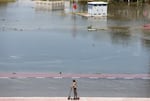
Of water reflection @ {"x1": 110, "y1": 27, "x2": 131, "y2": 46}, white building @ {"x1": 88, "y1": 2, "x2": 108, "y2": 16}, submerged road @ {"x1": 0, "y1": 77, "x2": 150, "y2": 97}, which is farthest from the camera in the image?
white building @ {"x1": 88, "y1": 2, "x2": 108, "y2": 16}

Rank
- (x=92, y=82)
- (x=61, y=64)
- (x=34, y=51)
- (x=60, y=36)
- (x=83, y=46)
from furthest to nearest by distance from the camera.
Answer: (x=60, y=36)
(x=83, y=46)
(x=34, y=51)
(x=61, y=64)
(x=92, y=82)

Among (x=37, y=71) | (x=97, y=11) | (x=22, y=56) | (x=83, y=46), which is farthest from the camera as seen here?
(x=97, y=11)

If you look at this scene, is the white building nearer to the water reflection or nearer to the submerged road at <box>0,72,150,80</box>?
the water reflection

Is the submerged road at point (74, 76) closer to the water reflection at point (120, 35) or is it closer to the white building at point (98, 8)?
the water reflection at point (120, 35)

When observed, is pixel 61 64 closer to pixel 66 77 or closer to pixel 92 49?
pixel 66 77

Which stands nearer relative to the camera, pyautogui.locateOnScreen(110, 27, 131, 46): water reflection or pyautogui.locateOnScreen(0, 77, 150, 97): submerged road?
pyautogui.locateOnScreen(0, 77, 150, 97): submerged road

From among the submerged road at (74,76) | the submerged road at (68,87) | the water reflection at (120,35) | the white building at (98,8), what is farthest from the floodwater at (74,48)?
the white building at (98,8)

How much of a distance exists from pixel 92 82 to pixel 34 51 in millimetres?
13145

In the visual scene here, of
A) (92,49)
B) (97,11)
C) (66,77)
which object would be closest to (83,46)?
(92,49)

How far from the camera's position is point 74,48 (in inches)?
1608

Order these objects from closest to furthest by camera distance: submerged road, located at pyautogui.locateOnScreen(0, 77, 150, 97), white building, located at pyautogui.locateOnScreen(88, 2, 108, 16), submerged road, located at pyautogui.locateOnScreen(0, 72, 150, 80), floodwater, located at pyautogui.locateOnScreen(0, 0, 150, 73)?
submerged road, located at pyautogui.locateOnScreen(0, 77, 150, 97) → submerged road, located at pyautogui.locateOnScreen(0, 72, 150, 80) → floodwater, located at pyautogui.locateOnScreen(0, 0, 150, 73) → white building, located at pyautogui.locateOnScreen(88, 2, 108, 16)

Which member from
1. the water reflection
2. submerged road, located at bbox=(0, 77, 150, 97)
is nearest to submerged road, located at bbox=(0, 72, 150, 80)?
submerged road, located at bbox=(0, 77, 150, 97)

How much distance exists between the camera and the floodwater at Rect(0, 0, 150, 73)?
32.2 m

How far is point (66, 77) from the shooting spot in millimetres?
28281
